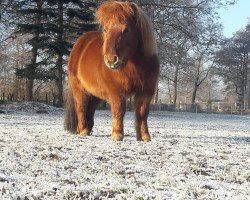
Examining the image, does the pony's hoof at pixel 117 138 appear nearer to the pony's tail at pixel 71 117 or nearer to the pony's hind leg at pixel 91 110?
the pony's hind leg at pixel 91 110

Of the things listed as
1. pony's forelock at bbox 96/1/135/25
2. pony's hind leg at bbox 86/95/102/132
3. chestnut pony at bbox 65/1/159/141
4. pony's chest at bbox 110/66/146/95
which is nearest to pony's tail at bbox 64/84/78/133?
pony's hind leg at bbox 86/95/102/132

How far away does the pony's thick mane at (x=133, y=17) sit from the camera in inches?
287

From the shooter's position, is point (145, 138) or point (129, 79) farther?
point (145, 138)

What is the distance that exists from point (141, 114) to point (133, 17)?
1642 mm

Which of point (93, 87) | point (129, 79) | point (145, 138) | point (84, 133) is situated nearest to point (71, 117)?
point (84, 133)

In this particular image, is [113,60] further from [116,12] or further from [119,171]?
[119,171]

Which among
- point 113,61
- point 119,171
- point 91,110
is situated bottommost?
point 119,171

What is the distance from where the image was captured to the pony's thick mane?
7.30 metres

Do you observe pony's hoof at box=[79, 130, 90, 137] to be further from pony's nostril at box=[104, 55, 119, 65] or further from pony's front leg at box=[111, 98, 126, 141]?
pony's nostril at box=[104, 55, 119, 65]

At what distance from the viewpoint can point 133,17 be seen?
743cm

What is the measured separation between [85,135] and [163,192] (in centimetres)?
507

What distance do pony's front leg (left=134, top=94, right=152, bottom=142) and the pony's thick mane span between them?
30.7 inches

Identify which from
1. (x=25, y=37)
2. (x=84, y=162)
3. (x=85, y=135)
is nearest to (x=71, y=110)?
(x=85, y=135)

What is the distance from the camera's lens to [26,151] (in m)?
5.76
